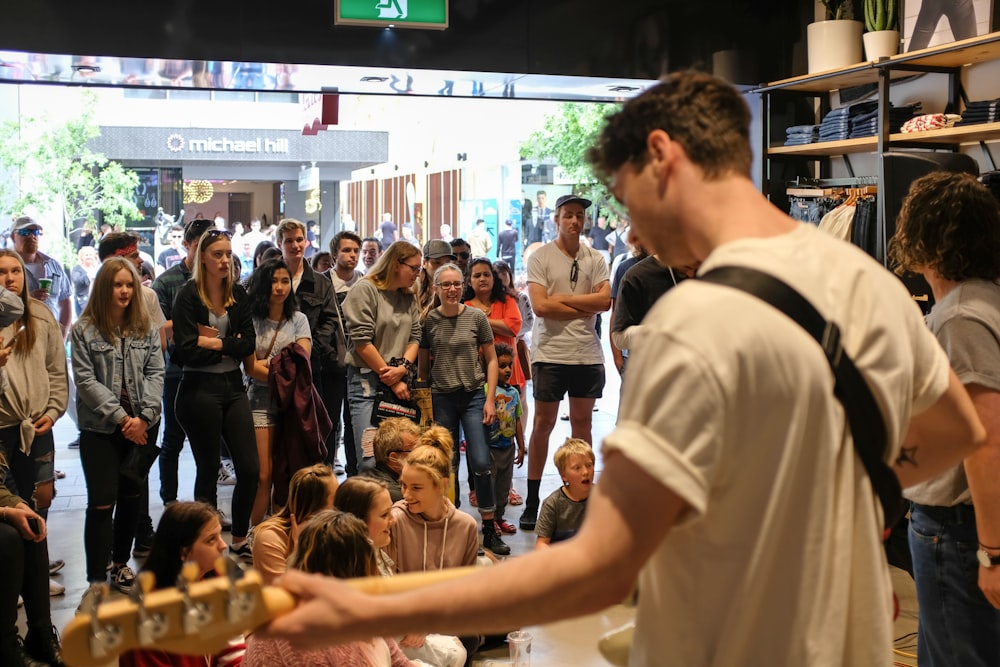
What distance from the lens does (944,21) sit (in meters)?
5.54

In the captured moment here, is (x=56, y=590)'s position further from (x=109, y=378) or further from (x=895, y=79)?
(x=895, y=79)

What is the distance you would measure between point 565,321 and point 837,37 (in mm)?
2318

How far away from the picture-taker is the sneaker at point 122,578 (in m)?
4.81

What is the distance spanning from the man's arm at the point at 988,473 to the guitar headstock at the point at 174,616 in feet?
5.13

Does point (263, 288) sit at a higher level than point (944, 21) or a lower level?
lower

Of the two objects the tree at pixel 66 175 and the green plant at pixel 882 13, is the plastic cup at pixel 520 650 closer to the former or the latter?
the green plant at pixel 882 13

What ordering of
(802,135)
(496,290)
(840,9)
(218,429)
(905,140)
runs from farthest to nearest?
(496,290), (802,135), (840,9), (905,140), (218,429)

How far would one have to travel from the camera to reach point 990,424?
2188mm

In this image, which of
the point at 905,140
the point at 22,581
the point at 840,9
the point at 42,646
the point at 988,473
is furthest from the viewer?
the point at 840,9

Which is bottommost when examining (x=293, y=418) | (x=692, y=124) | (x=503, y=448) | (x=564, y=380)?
(x=503, y=448)

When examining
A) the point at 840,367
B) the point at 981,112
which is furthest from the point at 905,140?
the point at 840,367

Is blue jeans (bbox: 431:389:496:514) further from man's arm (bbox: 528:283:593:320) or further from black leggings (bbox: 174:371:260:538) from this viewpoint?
black leggings (bbox: 174:371:260:538)

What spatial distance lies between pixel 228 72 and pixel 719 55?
9.93ft

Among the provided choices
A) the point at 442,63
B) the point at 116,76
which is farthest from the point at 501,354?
the point at 116,76
